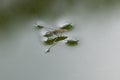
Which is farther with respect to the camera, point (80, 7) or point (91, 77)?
point (80, 7)

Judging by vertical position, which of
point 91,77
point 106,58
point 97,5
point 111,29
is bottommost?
point 91,77

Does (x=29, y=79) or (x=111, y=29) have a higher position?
(x=111, y=29)

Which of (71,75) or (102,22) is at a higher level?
(102,22)

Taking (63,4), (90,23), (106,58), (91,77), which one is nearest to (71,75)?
(91,77)

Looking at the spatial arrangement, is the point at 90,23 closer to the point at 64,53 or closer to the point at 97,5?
the point at 97,5

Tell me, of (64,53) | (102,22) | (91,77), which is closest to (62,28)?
(64,53)

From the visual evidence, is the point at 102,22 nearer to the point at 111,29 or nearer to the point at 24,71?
the point at 111,29
